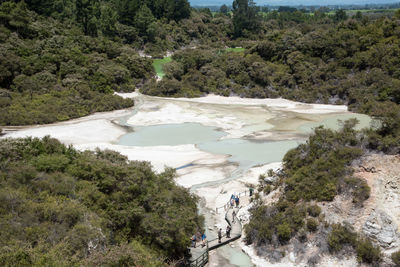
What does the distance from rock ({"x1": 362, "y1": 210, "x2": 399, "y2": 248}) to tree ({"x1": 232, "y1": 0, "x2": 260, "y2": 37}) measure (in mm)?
88242

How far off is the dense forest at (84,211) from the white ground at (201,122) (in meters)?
5.31

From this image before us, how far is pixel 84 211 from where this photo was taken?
14961mm

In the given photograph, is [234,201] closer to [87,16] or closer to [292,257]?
A: [292,257]

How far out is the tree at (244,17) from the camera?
99.7 metres

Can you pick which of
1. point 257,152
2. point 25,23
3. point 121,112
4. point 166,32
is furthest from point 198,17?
point 257,152

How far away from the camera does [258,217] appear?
68.5 feet

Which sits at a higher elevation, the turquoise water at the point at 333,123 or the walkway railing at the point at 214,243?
the turquoise water at the point at 333,123

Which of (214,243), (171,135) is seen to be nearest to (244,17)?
(171,135)

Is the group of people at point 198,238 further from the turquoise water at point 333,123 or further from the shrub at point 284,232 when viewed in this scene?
the turquoise water at point 333,123

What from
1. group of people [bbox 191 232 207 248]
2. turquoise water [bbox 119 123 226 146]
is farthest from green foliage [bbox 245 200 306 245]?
turquoise water [bbox 119 123 226 146]

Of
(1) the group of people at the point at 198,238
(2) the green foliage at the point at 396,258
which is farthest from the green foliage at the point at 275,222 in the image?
(2) the green foliage at the point at 396,258

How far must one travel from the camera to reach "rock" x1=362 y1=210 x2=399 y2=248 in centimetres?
1720

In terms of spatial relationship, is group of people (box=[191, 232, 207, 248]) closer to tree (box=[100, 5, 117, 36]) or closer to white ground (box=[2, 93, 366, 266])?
white ground (box=[2, 93, 366, 266])

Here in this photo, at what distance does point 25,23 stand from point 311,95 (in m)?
45.2
